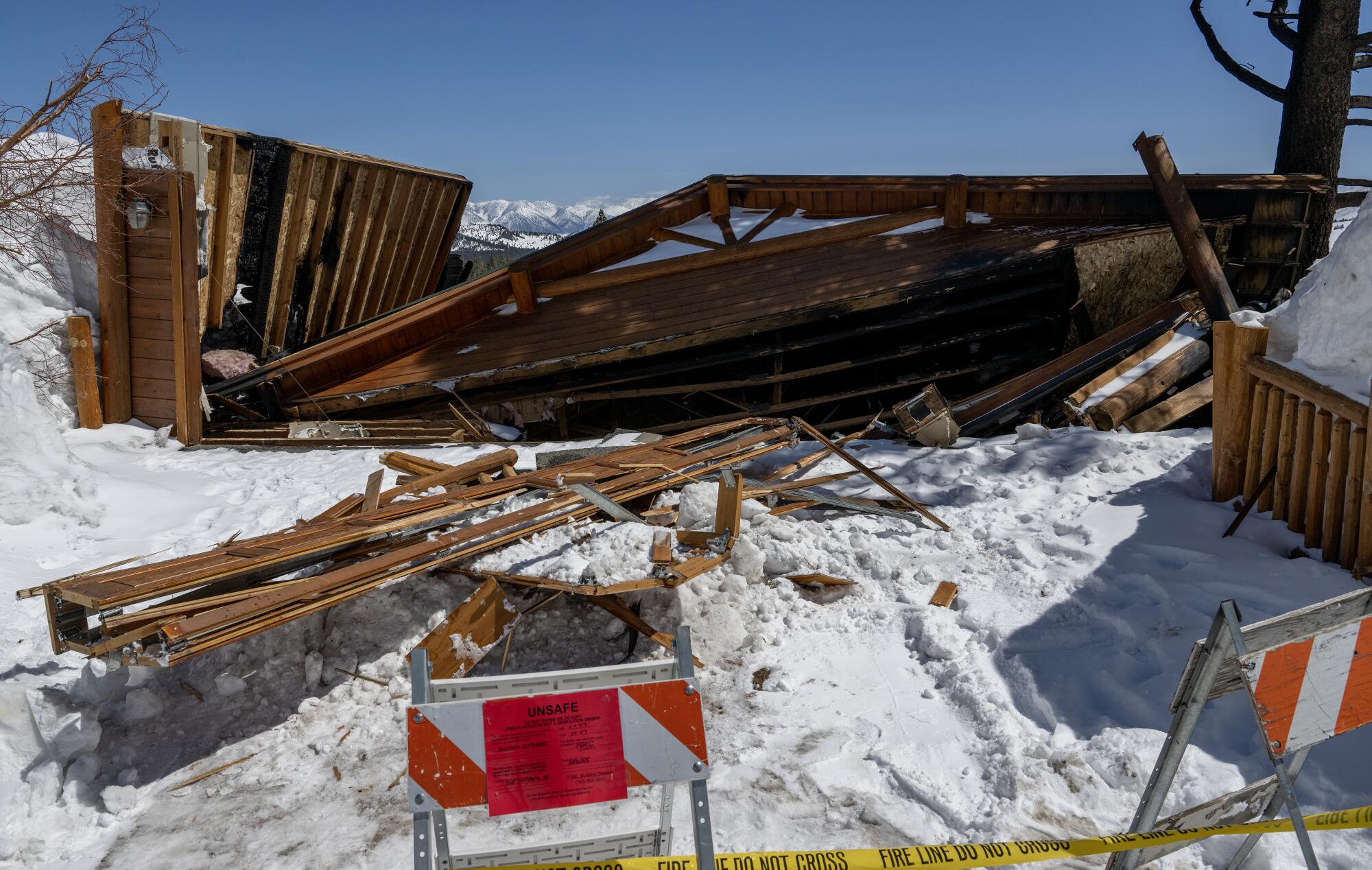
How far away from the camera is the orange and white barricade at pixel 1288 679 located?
8.09 feet

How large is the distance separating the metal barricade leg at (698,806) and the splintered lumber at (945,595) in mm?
2867

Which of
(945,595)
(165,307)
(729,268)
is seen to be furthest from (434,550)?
(729,268)

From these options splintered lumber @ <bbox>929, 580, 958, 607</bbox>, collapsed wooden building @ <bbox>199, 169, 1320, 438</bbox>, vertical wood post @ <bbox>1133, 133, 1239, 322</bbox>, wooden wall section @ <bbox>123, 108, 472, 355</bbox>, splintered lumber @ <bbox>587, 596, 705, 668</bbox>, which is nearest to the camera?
splintered lumber @ <bbox>587, 596, 705, 668</bbox>

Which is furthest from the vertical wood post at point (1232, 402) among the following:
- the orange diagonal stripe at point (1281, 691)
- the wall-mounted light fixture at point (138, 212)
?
the wall-mounted light fixture at point (138, 212)

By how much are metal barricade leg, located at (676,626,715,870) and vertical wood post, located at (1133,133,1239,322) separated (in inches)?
309

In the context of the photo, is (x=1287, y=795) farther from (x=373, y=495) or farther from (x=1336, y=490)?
(x=373, y=495)

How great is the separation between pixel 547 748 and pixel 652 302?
317 inches

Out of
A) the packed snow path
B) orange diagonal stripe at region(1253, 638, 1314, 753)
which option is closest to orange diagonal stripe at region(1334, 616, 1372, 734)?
orange diagonal stripe at region(1253, 638, 1314, 753)

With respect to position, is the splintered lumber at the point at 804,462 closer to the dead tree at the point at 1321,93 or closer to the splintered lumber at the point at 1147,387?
the splintered lumber at the point at 1147,387

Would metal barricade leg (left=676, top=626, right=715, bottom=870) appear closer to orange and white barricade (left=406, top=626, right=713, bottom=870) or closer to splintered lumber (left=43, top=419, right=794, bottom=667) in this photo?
orange and white barricade (left=406, top=626, right=713, bottom=870)

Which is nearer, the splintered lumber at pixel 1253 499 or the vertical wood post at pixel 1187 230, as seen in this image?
the splintered lumber at pixel 1253 499

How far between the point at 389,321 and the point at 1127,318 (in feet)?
27.4

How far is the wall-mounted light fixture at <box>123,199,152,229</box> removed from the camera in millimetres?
8602

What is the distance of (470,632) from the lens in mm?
4652
